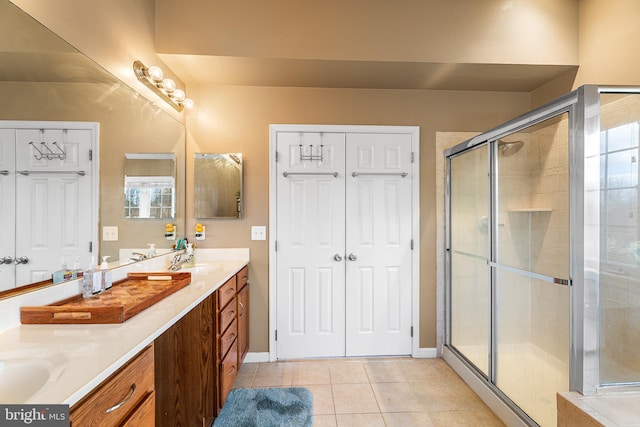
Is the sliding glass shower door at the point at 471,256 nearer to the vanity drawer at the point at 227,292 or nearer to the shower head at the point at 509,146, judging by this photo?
the shower head at the point at 509,146

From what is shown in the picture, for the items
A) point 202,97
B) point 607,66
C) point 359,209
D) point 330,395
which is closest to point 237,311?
point 330,395

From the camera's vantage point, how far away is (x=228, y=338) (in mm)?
1944

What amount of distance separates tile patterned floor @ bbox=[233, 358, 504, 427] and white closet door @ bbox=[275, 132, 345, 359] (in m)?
0.22

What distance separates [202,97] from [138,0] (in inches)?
30.1

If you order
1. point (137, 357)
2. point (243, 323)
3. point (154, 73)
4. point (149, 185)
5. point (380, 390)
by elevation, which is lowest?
point (380, 390)

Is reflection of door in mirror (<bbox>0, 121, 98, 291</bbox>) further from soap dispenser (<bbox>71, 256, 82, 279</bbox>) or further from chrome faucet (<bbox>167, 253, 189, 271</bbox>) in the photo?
chrome faucet (<bbox>167, 253, 189, 271</bbox>)

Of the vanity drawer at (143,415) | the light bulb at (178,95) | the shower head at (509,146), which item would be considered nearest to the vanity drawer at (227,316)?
the vanity drawer at (143,415)

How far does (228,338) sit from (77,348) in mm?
1100

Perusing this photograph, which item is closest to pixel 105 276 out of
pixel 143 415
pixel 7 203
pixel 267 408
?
pixel 7 203

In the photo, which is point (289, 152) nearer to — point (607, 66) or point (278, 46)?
point (278, 46)

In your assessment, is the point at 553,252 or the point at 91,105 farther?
the point at 553,252

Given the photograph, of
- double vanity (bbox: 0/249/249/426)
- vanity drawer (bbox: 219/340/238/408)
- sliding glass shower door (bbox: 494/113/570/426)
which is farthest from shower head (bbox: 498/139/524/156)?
vanity drawer (bbox: 219/340/238/408)

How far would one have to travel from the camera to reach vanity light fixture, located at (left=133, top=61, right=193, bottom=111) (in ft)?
6.25

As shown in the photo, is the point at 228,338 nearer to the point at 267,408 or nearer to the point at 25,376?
the point at 267,408
